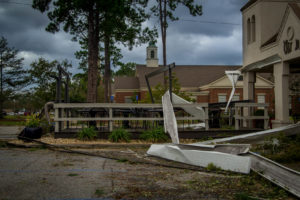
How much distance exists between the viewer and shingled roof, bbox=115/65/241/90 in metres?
44.5

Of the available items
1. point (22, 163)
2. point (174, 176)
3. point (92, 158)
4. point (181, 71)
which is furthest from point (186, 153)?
point (181, 71)

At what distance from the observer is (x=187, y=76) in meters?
45.6

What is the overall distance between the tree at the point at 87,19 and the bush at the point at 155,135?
8.32 meters

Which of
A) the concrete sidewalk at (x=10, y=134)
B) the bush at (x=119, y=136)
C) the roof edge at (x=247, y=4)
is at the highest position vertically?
the roof edge at (x=247, y=4)

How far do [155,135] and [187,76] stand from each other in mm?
35822

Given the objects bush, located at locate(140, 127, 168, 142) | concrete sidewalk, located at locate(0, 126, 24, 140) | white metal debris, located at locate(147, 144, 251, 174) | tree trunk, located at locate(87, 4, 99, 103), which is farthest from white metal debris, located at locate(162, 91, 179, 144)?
tree trunk, located at locate(87, 4, 99, 103)

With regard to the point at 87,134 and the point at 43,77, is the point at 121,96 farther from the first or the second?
the point at 87,134

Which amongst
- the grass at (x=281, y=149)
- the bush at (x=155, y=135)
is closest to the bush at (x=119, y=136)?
the bush at (x=155, y=135)

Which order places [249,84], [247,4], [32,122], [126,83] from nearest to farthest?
[32,122] → [247,4] → [249,84] → [126,83]

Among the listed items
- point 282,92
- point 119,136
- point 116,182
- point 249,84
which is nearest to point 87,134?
point 119,136

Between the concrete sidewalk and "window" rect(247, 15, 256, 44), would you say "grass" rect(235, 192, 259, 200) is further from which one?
"window" rect(247, 15, 256, 44)

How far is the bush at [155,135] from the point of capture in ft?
34.2

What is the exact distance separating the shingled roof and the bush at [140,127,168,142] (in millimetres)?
32972

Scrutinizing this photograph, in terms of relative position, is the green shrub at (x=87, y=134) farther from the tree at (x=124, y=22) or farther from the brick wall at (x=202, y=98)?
the brick wall at (x=202, y=98)
